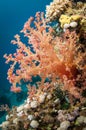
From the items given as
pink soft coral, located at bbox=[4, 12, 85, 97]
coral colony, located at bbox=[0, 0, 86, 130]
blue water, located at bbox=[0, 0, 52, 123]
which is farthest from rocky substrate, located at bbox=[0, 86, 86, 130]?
blue water, located at bbox=[0, 0, 52, 123]

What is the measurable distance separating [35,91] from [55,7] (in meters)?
2.14

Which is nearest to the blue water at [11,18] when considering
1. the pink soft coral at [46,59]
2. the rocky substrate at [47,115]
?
the rocky substrate at [47,115]

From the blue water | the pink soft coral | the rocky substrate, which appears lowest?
the rocky substrate

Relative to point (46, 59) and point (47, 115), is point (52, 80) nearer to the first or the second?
point (46, 59)

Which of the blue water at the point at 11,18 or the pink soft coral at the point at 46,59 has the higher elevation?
the blue water at the point at 11,18

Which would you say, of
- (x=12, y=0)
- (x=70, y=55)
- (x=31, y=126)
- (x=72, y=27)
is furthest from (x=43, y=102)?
(x=12, y=0)

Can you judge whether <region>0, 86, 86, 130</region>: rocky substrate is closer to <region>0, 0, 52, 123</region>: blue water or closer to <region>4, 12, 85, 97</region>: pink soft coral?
<region>4, 12, 85, 97</region>: pink soft coral

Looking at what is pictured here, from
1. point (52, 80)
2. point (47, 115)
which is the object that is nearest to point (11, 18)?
point (52, 80)

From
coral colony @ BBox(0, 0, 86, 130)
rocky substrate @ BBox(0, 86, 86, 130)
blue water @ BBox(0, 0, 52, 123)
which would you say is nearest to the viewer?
rocky substrate @ BBox(0, 86, 86, 130)

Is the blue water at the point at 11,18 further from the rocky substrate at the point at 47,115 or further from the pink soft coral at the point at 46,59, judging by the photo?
the pink soft coral at the point at 46,59

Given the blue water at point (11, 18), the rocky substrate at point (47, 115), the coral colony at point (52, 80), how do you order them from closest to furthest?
the rocky substrate at point (47, 115)
the coral colony at point (52, 80)
the blue water at point (11, 18)

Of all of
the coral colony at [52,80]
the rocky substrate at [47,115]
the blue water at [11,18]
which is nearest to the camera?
the rocky substrate at [47,115]

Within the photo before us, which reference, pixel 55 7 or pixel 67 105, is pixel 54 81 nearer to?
pixel 67 105

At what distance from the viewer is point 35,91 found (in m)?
4.56
